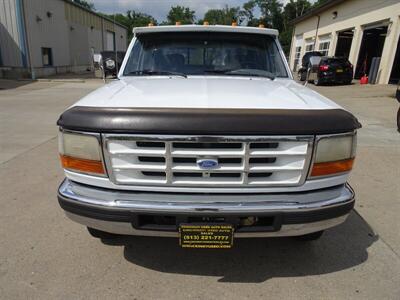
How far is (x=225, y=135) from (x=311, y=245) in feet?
5.35

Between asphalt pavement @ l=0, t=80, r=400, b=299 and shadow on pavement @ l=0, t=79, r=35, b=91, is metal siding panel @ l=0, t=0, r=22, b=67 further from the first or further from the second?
asphalt pavement @ l=0, t=80, r=400, b=299

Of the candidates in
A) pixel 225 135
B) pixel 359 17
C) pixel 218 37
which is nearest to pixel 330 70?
pixel 359 17

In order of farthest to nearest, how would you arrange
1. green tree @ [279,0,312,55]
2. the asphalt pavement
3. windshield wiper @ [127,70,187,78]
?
green tree @ [279,0,312,55], windshield wiper @ [127,70,187,78], the asphalt pavement

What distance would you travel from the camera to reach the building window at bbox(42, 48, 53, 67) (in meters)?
22.3

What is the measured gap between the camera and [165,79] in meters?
2.96

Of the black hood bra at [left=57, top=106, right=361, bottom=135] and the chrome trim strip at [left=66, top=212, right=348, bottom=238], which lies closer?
the black hood bra at [left=57, top=106, right=361, bottom=135]

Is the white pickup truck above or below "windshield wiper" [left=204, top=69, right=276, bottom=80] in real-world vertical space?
below

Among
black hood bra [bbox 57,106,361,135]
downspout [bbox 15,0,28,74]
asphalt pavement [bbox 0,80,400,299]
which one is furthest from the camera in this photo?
downspout [bbox 15,0,28,74]

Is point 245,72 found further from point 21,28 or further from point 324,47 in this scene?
point 324,47

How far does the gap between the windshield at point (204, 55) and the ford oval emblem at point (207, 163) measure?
60.7 inches

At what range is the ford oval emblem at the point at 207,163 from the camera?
1.98m

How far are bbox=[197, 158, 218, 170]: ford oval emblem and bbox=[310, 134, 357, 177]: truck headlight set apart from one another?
64cm

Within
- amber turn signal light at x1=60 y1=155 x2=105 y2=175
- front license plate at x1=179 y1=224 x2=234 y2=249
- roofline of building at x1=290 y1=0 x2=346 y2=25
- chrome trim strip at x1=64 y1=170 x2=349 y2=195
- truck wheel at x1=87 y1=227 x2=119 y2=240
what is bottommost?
truck wheel at x1=87 y1=227 x2=119 y2=240

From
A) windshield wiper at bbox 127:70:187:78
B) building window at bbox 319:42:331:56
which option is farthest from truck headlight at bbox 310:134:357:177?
building window at bbox 319:42:331:56
